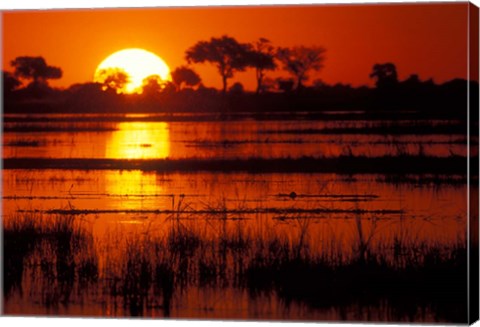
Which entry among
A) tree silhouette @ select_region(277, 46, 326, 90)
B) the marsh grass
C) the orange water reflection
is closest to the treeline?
tree silhouette @ select_region(277, 46, 326, 90)

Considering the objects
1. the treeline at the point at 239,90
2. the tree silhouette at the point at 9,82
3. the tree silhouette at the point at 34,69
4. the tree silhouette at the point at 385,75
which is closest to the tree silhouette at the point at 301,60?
the treeline at the point at 239,90

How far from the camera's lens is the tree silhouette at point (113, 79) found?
30.1 ft

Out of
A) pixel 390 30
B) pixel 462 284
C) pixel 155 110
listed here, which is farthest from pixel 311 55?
pixel 462 284

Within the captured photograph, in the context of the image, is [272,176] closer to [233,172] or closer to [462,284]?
[233,172]

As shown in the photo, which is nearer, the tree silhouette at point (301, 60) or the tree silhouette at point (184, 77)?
the tree silhouette at point (301, 60)

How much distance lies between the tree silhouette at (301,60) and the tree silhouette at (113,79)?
1080 millimetres

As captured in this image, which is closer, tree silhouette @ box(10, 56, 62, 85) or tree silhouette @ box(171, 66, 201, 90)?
tree silhouette @ box(171, 66, 201, 90)

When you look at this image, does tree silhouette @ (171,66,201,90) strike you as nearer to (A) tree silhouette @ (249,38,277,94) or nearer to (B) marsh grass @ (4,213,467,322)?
(A) tree silhouette @ (249,38,277,94)

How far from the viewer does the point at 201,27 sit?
8930 mm

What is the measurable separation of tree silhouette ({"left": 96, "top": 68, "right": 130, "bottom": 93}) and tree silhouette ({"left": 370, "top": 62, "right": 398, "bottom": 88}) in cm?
170

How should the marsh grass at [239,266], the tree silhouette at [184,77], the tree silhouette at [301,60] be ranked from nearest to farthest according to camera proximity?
the marsh grass at [239,266] → the tree silhouette at [301,60] → the tree silhouette at [184,77]

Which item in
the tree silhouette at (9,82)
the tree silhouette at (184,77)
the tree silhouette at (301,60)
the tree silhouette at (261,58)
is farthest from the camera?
the tree silhouette at (9,82)

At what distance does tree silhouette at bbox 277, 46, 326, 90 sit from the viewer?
878cm

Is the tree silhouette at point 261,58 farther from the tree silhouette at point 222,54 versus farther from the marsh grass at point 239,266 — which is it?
the marsh grass at point 239,266
